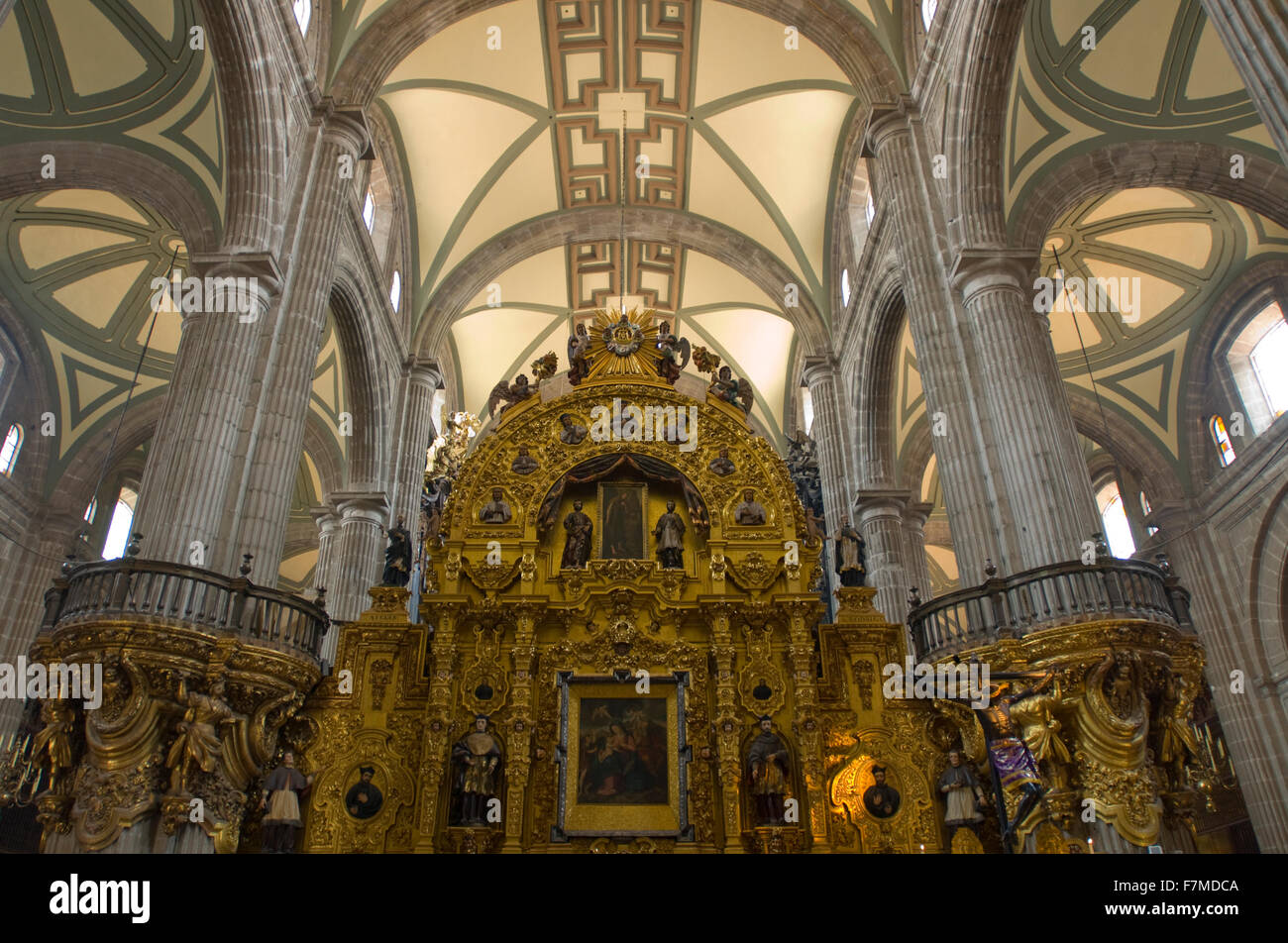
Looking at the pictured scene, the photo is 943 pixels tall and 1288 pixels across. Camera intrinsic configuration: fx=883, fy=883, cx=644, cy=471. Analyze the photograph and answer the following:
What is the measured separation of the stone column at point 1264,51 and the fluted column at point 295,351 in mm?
10494

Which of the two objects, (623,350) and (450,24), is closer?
(623,350)

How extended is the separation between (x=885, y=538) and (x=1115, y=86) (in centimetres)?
870

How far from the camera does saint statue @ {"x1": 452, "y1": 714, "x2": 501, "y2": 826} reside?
31.2ft

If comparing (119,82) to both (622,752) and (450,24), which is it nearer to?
(450,24)

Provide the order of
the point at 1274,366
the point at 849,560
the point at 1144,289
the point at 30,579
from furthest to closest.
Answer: the point at 1144,289, the point at 30,579, the point at 1274,366, the point at 849,560

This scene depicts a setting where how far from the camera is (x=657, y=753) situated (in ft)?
33.2

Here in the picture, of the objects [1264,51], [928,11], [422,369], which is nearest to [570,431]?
[1264,51]

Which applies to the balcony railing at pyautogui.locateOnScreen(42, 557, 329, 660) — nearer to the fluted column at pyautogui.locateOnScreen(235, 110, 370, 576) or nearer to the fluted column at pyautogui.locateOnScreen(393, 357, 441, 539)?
the fluted column at pyautogui.locateOnScreen(235, 110, 370, 576)

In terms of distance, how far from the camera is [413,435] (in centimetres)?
2005

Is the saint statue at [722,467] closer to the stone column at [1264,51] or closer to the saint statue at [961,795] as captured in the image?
the saint statue at [961,795]

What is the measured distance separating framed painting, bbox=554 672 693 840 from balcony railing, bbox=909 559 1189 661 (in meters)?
3.06

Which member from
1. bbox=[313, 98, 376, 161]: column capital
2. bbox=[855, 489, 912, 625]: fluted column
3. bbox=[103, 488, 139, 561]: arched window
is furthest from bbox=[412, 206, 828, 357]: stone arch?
bbox=[103, 488, 139, 561]: arched window
